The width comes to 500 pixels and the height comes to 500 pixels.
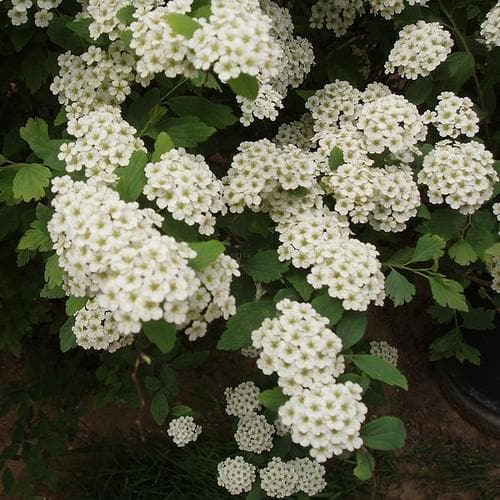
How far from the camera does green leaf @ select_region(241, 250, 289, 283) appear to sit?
6.31ft

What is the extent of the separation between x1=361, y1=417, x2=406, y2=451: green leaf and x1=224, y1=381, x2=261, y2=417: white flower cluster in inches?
36.3

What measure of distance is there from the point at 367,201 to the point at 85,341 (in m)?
1.05

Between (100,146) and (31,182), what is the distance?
29cm

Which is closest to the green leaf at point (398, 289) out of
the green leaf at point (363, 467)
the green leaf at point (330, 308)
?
the green leaf at point (330, 308)

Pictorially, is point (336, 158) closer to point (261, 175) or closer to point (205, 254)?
point (261, 175)

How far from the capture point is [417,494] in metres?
3.70

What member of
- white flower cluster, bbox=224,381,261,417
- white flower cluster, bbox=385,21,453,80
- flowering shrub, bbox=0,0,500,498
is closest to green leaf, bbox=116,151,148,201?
flowering shrub, bbox=0,0,500,498

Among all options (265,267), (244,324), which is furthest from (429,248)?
(244,324)

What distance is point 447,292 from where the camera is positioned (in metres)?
2.08

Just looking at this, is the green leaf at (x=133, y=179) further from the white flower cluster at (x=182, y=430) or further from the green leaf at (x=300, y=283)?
the white flower cluster at (x=182, y=430)

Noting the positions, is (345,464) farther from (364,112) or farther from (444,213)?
(364,112)

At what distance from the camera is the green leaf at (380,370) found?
1.73 meters

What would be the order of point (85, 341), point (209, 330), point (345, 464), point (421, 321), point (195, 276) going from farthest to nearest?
point (421, 321) < point (209, 330) < point (345, 464) < point (85, 341) < point (195, 276)

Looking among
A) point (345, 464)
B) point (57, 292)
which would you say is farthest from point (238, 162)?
point (345, 464)
